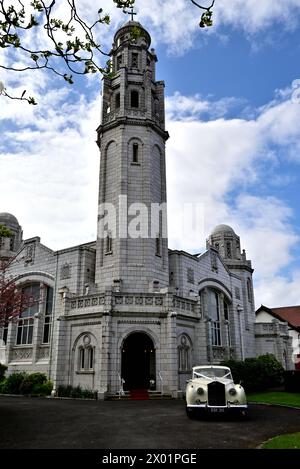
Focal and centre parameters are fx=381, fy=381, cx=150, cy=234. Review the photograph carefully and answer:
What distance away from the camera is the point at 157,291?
26.5 metres

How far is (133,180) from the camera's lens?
2978 centimetres

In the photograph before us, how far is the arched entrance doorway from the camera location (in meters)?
24.5

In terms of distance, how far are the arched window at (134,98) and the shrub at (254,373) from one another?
2265 cm

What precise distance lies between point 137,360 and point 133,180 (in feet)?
43.8

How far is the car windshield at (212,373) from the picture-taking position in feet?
50.6

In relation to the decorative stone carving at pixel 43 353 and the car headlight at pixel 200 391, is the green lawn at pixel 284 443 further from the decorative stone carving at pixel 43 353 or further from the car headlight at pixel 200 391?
the decorative stone carving at pixel 43 353

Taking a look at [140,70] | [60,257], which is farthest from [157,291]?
[140,70]

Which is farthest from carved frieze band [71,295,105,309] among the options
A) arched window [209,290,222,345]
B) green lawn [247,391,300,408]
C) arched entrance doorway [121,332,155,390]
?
arched window [209,290,222,345]

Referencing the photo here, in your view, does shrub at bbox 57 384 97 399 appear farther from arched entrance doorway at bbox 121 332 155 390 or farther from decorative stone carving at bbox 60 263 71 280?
decorative stone carving at bbox 60 263 71 280

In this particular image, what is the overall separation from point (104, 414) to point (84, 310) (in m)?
10.0

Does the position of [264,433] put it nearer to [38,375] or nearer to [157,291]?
[157,291]

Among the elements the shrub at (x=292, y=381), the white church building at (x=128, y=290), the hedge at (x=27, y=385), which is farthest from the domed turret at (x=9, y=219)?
the shrub at (x=292, y=381)

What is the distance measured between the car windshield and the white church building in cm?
728

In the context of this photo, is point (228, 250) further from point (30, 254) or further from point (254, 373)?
point (30, 254)
